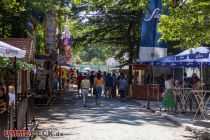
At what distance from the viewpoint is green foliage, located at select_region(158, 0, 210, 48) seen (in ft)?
45.7

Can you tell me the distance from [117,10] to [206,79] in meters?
8.76

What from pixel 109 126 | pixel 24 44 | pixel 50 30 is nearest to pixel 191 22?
pixel 109 126

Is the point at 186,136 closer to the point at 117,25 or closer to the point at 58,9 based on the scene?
the point at 58,9

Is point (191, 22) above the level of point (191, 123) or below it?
above

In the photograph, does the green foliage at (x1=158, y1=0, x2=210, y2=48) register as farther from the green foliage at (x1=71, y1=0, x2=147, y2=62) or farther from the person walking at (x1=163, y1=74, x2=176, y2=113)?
the green foliage at (x1=71, y1=0, x2=147, y2=62)

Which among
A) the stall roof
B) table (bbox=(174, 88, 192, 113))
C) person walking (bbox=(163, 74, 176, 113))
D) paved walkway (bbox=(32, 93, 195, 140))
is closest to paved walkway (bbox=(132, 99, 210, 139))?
paved walkway (bbox=(32, 93, 195, 140))

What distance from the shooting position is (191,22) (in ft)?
46.9

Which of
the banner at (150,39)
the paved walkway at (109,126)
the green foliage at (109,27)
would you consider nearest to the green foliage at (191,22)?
the paved walkway at (109,126)

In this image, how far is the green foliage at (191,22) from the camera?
1392 cm

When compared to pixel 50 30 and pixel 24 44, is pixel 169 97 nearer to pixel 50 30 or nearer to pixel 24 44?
pixel 24 44

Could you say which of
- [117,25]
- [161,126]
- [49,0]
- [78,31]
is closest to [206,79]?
[117,25]

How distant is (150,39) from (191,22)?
10.6 m

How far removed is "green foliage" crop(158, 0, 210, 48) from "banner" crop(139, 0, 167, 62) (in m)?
9.53

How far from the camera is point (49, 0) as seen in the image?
24969mm
